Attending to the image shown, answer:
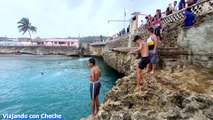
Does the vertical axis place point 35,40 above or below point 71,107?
above

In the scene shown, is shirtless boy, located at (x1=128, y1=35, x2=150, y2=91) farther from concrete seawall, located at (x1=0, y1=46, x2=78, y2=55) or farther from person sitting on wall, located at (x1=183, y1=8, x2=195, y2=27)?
concrete seawall, located at (x1=0, y1=46, x2=78, y2=55)

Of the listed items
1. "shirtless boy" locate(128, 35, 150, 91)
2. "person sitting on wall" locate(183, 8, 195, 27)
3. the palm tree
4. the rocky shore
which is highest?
the palm tree

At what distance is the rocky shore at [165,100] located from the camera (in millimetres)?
5117

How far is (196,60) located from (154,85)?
11.6 ft

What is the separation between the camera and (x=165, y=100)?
5562mm

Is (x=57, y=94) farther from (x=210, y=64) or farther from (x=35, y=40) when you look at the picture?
(x=35, y=40)

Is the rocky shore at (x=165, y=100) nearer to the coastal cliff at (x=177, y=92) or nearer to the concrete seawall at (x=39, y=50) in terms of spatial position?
the coastal cliff at (x=177, y=92)

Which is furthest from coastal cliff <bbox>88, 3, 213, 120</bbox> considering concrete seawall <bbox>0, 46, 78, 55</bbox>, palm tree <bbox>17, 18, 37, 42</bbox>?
palm tree <bbox>17, 18, 37, 42</bbox>

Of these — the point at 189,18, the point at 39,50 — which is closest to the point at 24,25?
the point at 39,50

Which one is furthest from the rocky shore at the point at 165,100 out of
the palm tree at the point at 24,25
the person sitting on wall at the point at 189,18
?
the palm tree at the point at 24,25

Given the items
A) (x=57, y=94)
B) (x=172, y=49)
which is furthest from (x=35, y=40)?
(x=172, y=49)

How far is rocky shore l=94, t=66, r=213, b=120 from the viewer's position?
512 centimetres

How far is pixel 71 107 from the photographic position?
487 inches

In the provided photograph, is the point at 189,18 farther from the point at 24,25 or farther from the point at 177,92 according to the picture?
the point at 24,25
